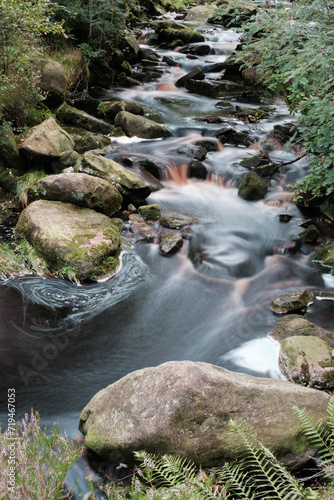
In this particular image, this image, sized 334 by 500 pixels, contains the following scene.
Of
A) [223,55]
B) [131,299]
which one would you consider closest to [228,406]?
[131,299]

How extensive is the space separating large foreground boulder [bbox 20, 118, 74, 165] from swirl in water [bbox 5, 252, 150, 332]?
10.7 ft

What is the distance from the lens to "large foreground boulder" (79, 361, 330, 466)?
2656mm

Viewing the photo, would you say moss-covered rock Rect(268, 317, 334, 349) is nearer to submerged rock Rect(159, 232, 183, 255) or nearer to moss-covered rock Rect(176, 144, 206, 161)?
submerged rock Rect(159, 232, 183, 255)

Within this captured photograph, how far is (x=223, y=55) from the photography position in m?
18.6

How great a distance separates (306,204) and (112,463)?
23.0 ft

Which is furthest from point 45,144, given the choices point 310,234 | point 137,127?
point 310,234

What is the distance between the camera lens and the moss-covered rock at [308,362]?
406cm

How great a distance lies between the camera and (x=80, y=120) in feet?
34.4

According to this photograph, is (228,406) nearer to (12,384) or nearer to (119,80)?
(12,384)

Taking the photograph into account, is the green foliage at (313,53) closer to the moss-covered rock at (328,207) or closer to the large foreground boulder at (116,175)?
the moss-covered rock at (328,207)

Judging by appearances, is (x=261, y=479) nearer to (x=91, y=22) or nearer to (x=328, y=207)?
(x=328, y=207)

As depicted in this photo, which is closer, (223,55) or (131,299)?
(131,299)

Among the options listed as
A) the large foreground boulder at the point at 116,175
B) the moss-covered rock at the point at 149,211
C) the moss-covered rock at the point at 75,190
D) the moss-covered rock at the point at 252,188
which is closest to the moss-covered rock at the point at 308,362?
the moss-covered rock at the point at 149,211

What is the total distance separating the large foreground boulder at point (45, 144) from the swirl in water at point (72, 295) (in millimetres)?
3249
